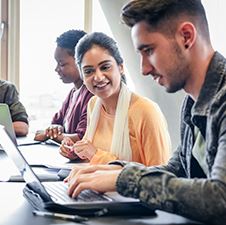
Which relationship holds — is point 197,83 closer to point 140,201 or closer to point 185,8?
point 185,8

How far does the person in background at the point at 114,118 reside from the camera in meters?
2.02

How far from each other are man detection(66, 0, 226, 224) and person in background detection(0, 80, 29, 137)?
5.43 feet

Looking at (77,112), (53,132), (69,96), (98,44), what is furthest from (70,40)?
(98,44)

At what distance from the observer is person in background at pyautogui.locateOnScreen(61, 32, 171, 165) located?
2.02 metres

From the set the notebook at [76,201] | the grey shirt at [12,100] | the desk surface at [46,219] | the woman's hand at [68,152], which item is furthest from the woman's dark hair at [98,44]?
the desk surface at [46,219]

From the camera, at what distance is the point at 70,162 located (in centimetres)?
204

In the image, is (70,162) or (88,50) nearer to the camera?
(70,162)

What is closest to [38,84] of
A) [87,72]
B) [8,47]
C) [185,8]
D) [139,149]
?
[8,47]

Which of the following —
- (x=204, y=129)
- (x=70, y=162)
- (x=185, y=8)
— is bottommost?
(x=70, y=162)

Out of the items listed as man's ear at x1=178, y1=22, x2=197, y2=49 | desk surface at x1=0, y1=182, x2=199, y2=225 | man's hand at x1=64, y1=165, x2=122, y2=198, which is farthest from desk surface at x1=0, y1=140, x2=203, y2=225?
man's ear at x1=178, y1=22, x2=197, y2=49

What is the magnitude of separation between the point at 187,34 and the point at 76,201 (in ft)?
1.66

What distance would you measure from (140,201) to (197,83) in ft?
1.20

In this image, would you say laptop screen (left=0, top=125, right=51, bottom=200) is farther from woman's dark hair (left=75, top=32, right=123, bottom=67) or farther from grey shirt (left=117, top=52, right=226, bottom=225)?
woman's dark hair (left=75, top=32, right=123, bottom=67)

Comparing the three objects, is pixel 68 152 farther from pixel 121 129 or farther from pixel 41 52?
pixel 41 52
